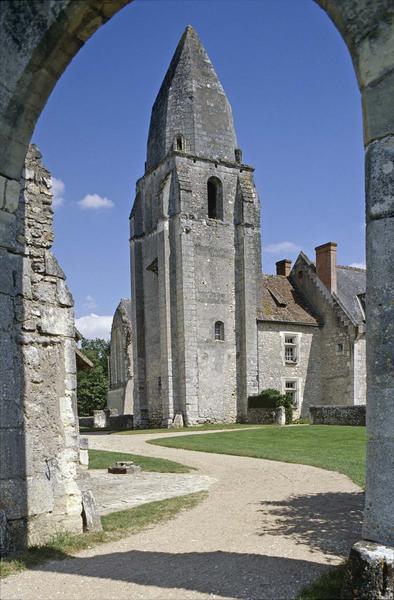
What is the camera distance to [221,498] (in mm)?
8891

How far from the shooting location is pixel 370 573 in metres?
3.32

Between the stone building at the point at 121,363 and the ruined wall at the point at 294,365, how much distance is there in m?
14.5

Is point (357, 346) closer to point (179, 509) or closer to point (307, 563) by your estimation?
point (179, 509)

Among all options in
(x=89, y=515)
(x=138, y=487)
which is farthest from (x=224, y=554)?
(x=138, y=487)

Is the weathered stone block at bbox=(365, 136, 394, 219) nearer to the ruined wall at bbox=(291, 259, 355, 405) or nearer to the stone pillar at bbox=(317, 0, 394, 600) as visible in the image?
the stone pillar at bbox=(317, 0, 394, 600)

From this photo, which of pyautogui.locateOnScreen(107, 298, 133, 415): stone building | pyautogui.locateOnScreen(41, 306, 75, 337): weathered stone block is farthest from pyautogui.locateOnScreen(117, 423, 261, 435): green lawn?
pyautogui.locateOnScreen(41, 306, 75, 337): weathered stone block

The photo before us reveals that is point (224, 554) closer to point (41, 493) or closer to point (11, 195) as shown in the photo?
point (41, 493)

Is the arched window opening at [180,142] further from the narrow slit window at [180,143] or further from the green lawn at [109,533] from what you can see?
the green lawn at [109,533]

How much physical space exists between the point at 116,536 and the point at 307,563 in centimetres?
250

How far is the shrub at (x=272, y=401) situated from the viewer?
2575 centimetres

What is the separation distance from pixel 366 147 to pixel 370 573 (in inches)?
109

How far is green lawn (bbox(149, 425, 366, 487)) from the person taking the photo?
1265 centimetres

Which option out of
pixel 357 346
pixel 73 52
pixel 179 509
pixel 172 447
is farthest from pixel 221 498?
pixel 357 346

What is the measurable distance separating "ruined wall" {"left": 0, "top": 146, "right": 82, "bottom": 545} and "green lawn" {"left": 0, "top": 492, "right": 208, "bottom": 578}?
0.22 m
